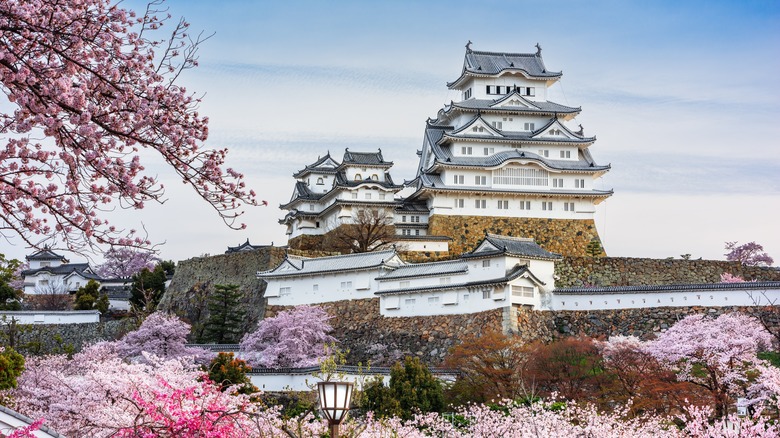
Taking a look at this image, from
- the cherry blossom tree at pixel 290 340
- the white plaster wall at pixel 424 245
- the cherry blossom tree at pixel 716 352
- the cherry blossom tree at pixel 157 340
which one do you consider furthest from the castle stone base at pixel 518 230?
the cherry blossom tree at pixel 716 352

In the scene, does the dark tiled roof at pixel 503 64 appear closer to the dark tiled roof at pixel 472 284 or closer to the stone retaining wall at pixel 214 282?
the stone retaining wall at pixel 214 282

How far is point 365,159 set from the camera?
49.7 meters

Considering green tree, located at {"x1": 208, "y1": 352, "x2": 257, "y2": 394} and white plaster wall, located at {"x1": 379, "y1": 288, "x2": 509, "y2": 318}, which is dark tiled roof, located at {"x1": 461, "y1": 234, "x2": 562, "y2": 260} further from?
green tree, located at {"x1": 208, "y1": 352, "x2": 257, "y2": 394}

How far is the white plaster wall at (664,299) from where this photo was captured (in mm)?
32969

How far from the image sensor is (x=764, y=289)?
3297cm

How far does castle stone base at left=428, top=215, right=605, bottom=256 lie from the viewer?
45875 millimetres

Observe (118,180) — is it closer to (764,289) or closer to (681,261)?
(764,289)

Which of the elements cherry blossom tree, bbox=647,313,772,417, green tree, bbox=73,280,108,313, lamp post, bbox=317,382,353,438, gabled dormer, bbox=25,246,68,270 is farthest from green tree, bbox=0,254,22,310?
lamp post, bbox=317,382,353,438

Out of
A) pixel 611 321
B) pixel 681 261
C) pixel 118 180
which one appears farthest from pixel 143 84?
pixel 681 261

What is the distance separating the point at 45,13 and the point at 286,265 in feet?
110

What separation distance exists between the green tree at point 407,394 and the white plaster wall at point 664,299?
26.9 ft

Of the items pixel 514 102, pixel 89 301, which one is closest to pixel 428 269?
pixel 514 102

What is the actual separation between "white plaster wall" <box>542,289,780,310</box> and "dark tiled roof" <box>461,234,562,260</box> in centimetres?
178

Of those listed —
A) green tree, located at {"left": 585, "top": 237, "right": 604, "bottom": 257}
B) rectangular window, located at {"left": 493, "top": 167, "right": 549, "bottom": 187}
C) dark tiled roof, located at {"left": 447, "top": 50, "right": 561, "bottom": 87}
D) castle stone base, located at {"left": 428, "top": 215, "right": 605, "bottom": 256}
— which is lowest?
green tree, located at {"left": 585, "top": 237, "right": 604, "bottom": 257}
